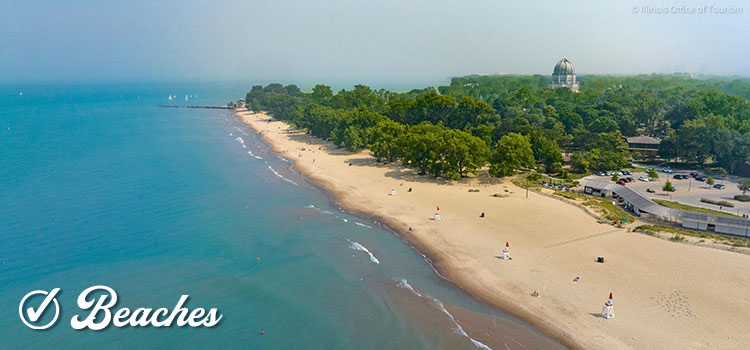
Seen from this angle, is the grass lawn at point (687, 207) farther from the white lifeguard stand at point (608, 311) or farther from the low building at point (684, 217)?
the white lifeguard stand at point (608, 311)

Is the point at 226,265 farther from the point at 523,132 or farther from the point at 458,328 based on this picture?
the point at 523,132

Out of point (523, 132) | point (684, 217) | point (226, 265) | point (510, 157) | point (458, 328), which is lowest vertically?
point (458, 328)

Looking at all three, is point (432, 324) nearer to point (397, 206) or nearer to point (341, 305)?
point (341, 305)

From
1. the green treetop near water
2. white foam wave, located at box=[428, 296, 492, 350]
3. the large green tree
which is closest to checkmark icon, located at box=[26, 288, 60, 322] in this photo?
white foam wave, located at box=[428, 296, 492, 350]

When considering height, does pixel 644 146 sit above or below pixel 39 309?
above

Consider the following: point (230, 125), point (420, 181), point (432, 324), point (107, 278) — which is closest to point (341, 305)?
point (432, 324)

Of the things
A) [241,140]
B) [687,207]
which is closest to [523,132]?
[687,207]
